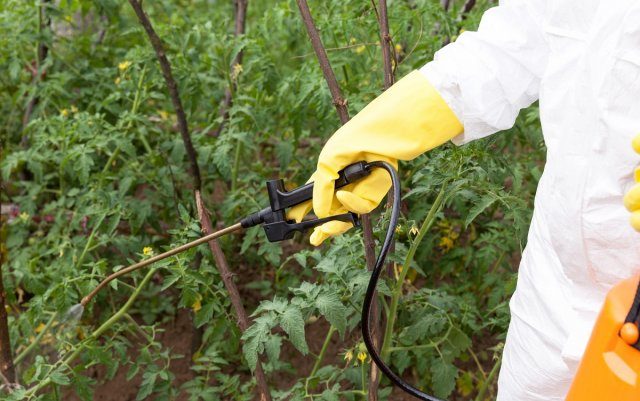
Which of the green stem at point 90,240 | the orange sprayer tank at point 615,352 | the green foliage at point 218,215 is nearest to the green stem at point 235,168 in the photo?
the green foliage at point 218,215

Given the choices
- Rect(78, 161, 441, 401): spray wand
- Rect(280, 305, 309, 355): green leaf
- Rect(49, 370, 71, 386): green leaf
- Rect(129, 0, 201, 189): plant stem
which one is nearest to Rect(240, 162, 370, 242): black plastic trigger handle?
Rect(78, 161, 441, 401): spray wand

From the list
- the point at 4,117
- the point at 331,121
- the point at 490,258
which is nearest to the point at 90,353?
the point at 331,121

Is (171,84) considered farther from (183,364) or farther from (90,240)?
(183,364)

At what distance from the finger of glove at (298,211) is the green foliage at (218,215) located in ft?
0.82

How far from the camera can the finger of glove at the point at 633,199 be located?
53.6 inches

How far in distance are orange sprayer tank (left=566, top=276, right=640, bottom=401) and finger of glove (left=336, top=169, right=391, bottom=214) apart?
0.54 m

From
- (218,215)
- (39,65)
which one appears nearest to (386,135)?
(218,215)

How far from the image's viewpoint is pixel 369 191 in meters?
1.80

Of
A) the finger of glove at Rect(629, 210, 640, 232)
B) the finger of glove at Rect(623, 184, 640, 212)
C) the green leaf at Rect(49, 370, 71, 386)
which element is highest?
the finger of glove at Rect(623, 184, 640, 212)

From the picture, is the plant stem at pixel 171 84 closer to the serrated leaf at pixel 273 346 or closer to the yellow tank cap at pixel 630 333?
the serrated leaf at pixel 273 346

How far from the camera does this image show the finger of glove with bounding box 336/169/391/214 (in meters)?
1.76

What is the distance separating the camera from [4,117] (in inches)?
142

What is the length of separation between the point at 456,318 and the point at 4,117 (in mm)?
2211

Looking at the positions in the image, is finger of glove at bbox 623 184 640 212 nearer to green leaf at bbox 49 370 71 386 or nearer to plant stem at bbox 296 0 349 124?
plant stem at bbox 296 0 349 124
